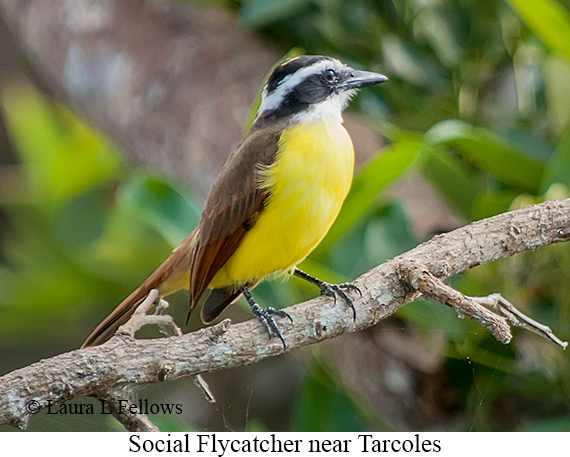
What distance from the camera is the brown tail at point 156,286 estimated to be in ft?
5.82

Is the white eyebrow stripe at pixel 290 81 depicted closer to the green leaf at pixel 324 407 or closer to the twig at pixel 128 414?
the green leaf at pixel 324 407

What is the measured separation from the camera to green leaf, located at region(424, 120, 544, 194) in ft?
7.57

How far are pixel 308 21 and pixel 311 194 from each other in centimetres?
171

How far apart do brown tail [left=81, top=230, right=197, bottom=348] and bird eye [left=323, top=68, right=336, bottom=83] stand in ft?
1.79

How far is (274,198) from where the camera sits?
6.03ft

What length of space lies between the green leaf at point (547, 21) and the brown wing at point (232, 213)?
979mm

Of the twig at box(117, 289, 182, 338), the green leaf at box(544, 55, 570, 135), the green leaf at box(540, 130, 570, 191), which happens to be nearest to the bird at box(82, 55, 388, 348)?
the twig at box(117, 289, 182, 338)

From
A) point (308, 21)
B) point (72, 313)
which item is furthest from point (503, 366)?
point (72, 313)

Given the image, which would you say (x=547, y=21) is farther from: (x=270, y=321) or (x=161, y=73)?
(x=161, y=73)

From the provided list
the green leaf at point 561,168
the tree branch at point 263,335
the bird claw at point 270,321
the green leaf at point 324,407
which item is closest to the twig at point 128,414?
the tree branch at point 263,335

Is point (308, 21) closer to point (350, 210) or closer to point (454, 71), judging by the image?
point (454, 71)

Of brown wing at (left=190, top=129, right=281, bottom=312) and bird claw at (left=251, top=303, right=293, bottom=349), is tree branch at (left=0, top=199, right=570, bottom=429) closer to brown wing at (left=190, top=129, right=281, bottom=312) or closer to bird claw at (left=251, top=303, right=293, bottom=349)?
bird claw at (left=251, top=303, right=293, bottom=349)

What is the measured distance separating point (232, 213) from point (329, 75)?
0.48m

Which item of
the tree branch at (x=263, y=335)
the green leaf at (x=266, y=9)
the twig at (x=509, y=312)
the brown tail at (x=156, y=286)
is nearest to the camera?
the tree branch at (x=263, y=335)
